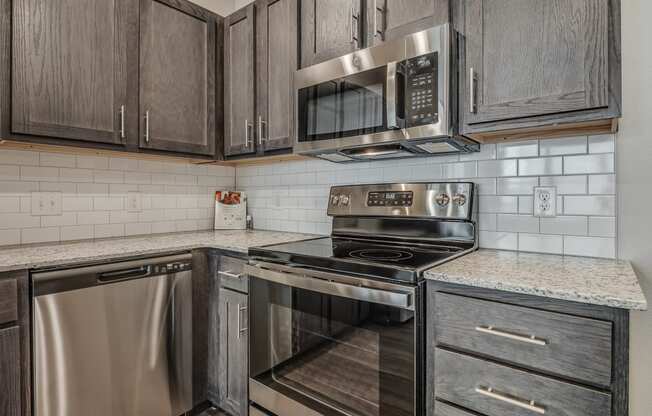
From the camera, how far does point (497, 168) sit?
1.58m

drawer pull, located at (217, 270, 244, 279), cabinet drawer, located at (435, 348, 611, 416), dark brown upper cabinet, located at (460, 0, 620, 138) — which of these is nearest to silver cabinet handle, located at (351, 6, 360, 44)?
dark brown upper cabinet, located at (460, 0, 620, 138)

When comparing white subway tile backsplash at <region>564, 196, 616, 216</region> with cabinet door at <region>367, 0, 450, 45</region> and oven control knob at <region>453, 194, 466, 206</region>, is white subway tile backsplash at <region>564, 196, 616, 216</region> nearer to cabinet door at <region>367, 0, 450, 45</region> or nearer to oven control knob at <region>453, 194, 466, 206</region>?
oven control knob at <region>453, 194, 466, 206</region>

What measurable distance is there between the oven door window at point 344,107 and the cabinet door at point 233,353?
91cm

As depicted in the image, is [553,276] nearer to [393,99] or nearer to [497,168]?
[497,168]

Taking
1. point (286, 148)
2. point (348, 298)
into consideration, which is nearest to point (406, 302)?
point (348, 298)

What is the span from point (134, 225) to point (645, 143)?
2.56 meters

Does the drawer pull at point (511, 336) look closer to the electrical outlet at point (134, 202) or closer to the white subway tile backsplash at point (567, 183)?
the white subway tile backsplash at point (567, 183)

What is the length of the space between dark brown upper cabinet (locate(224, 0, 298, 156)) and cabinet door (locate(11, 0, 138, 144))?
56 cm

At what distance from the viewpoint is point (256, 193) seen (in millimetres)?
2617

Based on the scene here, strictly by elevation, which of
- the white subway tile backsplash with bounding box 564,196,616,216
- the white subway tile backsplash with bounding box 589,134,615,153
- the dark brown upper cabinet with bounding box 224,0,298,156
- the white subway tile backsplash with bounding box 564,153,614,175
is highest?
the dark brown upper cabinet with bounding box 224,0,298,156

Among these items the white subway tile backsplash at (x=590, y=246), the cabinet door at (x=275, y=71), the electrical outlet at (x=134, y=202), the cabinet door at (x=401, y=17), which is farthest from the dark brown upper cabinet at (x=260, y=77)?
the white subway tile backsplash at (x=590, y=246)

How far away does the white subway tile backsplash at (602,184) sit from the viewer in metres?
1.32

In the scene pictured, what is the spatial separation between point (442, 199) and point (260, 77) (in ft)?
4.18

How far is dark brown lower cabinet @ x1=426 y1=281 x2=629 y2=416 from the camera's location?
33.9 inches
